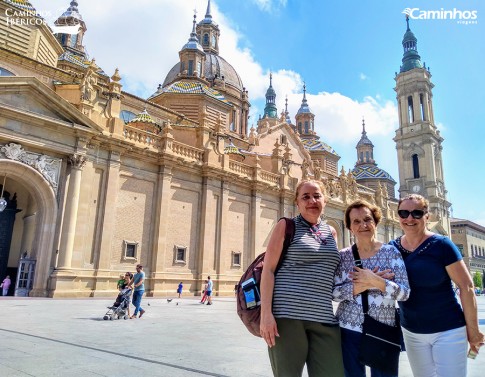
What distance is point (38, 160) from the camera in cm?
1903

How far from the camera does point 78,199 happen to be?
20125mm

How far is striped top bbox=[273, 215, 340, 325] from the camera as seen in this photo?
306 centimetres

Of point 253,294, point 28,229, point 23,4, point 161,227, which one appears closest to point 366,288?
point 253,294

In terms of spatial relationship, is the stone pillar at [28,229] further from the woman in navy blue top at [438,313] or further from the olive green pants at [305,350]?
the woman in navy blue top at [438,313]

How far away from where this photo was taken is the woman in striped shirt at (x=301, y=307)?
3000 mm

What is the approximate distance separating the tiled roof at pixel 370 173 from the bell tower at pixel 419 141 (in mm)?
2991

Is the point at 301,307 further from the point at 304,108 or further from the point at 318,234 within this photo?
the point at 304,108

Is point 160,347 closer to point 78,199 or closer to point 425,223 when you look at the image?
point 425,223

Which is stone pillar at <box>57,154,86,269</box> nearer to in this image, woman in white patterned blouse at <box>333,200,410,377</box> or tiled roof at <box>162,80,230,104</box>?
woman in white patterned blouse at <box>333,200,410,377</box>

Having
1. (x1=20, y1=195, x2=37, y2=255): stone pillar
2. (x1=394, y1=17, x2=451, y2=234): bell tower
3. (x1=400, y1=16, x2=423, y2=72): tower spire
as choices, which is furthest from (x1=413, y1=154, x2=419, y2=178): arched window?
(x1=20, y1=195, x2=37, y2=255): stone pillar

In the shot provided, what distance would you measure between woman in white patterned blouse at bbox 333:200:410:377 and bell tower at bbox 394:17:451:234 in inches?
2813

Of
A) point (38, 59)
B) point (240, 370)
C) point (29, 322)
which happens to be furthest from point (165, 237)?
point (240, 370)

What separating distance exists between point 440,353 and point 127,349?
5434 mm

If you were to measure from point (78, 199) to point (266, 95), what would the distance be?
65.2m
